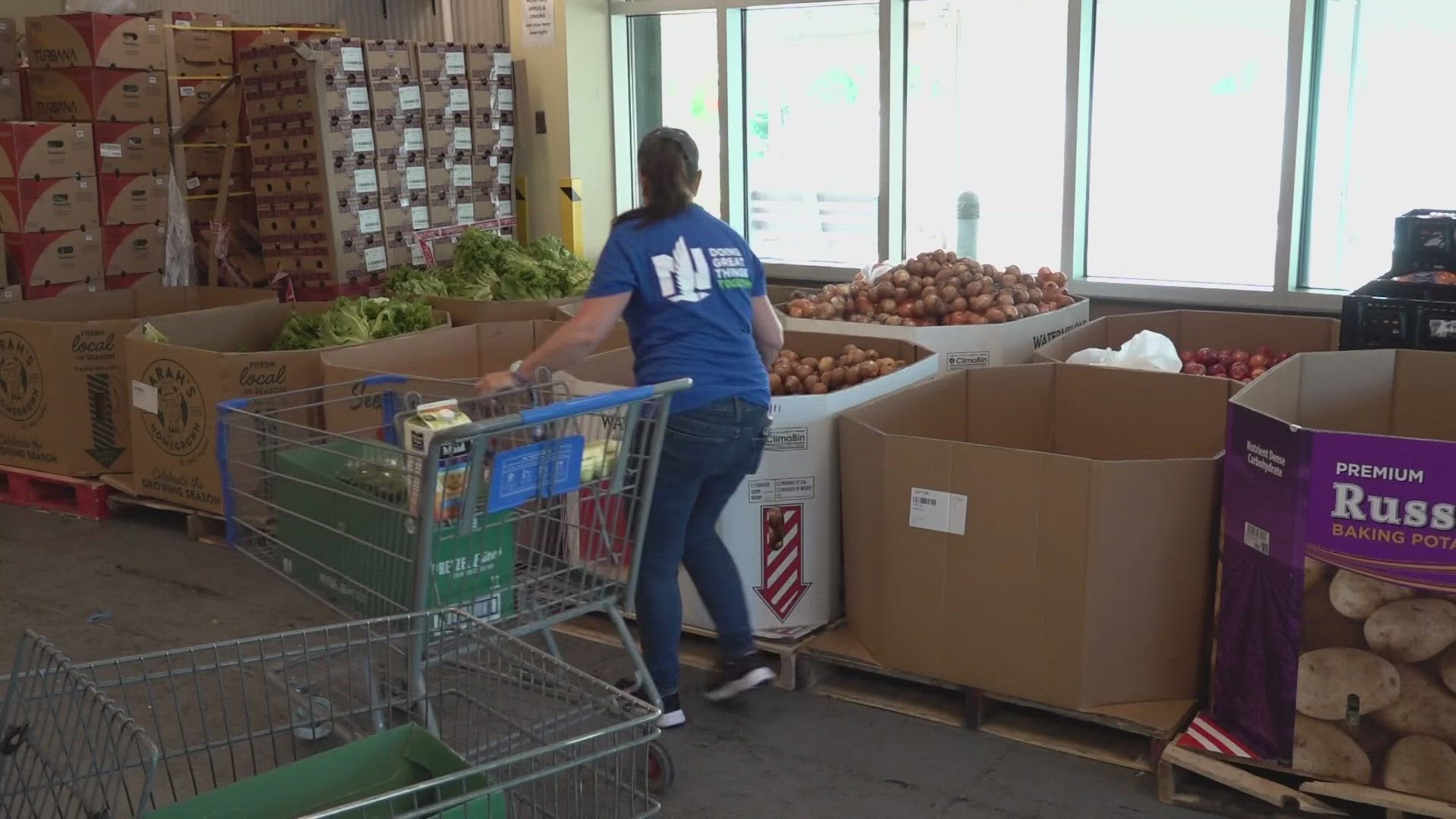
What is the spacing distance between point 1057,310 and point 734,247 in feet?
7.57

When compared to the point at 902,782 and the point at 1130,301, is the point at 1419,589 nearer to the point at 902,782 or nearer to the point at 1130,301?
the point at 902,782

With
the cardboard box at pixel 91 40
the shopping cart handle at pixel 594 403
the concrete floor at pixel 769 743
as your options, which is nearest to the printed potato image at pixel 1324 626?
the concrete floor at pixel 769 743

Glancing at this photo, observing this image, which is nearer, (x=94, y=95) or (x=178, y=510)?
(x=178, y=510)

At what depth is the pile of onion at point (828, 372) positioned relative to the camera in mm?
4367

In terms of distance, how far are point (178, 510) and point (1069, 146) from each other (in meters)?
4.25

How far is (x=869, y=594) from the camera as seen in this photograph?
3.62 m

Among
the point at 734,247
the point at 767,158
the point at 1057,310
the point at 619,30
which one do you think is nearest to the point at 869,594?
the point at 734,247

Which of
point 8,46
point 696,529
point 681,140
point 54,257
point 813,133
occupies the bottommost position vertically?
point 696,529

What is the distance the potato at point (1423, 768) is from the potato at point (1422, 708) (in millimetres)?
20

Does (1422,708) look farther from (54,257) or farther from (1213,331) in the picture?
(54,257)

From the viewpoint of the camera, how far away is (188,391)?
499 centimetres

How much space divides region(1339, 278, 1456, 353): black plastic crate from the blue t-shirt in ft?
6.91

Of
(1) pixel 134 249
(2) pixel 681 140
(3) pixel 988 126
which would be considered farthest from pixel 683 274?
(1) pixel 134 249

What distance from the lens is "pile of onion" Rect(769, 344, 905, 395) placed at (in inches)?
172
